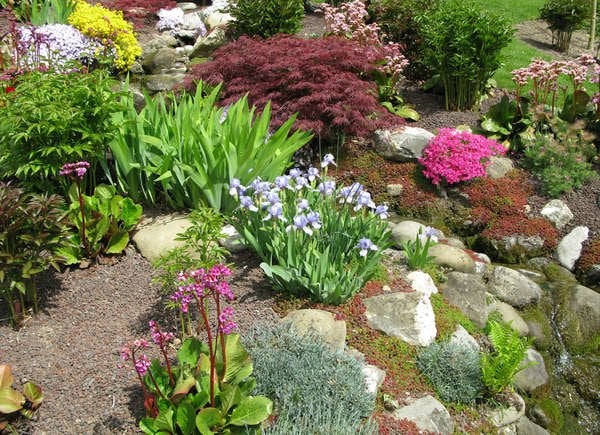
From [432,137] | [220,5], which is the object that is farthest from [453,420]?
[220,5]

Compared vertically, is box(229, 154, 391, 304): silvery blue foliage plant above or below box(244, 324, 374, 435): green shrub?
above

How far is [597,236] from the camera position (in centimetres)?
646

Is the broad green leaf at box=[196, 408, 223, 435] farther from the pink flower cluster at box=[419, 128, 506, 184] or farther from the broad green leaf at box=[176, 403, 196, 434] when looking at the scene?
the pink flower cluster at box=[419, 128, 506, 184]

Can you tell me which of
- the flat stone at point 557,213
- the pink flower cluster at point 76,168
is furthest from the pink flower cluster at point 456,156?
the pink flower cluster at point 76,168

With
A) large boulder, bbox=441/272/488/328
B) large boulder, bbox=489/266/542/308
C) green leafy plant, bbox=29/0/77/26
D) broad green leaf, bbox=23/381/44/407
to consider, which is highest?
green leafy plant, bbox=29/0/77/26

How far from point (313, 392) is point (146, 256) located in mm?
2070

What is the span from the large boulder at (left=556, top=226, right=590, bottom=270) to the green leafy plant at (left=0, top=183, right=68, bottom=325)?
5136 millimetres

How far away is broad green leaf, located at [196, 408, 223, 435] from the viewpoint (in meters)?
3.01

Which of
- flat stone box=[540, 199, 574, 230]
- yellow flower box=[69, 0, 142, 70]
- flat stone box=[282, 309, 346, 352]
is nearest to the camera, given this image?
flat stone box=[282, 309, 346, 352]

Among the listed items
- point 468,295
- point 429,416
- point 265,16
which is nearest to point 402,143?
point 468,295

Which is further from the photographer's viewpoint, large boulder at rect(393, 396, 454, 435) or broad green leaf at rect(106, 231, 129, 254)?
broad green leaf at rect(106, 231, 129, 254)

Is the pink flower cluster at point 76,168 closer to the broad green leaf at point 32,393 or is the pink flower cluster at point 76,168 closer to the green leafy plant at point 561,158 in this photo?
the broad green leaf at point 32,393

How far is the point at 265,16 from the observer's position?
9.47m

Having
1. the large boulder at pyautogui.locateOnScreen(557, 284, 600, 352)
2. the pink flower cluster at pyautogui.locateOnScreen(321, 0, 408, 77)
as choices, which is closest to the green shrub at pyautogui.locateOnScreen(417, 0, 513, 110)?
the pink flower cluster at pyautogui.locateOnScreen(321, 0, 408, 77)
